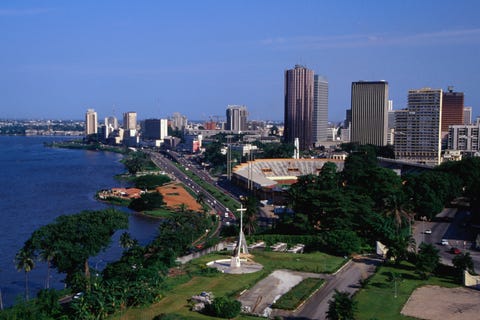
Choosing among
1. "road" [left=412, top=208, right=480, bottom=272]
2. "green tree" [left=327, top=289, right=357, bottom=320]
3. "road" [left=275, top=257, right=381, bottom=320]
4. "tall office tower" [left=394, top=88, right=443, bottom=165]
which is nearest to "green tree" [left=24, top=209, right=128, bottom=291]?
"road" [left=275, top=257, right=381, bottom=320]

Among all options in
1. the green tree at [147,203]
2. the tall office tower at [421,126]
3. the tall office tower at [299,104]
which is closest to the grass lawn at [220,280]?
the green tree at [147,203]

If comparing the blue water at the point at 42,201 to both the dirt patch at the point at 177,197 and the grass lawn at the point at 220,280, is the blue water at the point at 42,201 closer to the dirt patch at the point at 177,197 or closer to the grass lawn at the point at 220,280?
the dirt patch at the point at 177,197

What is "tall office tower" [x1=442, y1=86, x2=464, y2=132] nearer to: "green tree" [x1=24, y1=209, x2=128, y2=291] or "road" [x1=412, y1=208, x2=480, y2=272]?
"road" [x1=412, y1=208, x2=480, y2=272]

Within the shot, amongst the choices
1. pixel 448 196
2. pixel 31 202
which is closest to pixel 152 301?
pixel 448 196

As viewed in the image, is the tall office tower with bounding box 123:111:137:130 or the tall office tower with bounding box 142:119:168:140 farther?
the tall office tower with bounding box 123:111:137:130

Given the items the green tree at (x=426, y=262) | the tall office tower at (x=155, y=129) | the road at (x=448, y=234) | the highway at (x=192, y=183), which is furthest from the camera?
the tall office tower at (x=155, y=129)

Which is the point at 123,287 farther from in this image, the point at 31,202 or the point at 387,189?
the point at 31,202

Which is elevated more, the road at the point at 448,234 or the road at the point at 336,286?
the road at the point at 336,286

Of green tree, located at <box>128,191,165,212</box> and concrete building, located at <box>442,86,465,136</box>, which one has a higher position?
concrete building, located at <box>442,86,465,136</box>
